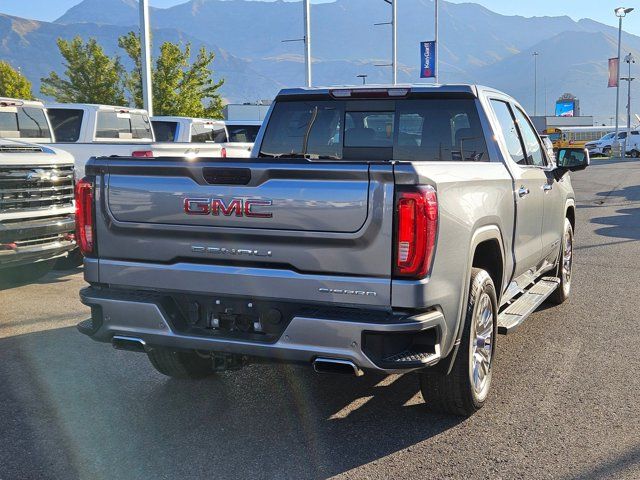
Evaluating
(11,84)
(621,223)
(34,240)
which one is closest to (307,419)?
(34,240)

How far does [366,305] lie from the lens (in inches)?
144

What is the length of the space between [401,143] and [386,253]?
220 cm

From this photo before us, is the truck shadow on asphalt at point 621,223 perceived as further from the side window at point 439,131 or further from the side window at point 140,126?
the side window at point 140,126

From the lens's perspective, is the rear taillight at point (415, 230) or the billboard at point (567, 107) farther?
the billboard at point (567, 107)

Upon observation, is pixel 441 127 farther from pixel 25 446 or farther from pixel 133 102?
pixel 133 102

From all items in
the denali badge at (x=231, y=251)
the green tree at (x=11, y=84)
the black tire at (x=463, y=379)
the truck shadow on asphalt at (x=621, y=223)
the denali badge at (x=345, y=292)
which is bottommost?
the truck shadow on asphalt at (x=621, y=223)

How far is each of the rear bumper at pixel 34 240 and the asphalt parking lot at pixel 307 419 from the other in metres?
1.10

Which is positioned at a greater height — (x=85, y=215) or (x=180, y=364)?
(x=85, y=215)

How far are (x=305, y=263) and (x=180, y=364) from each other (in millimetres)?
1648

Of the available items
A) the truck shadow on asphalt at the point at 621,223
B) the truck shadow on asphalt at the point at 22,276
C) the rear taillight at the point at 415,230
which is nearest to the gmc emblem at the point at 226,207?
the rear taillight at the point at 415,230

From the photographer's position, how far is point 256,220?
3.81m

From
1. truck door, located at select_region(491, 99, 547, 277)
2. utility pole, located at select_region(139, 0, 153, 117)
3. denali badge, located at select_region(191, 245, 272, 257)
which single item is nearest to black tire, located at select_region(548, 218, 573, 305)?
truck door, located at select_region(491, 99, 547, 277)

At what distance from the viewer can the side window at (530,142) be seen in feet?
20.2

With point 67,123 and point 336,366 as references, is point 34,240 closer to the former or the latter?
point 67,123
